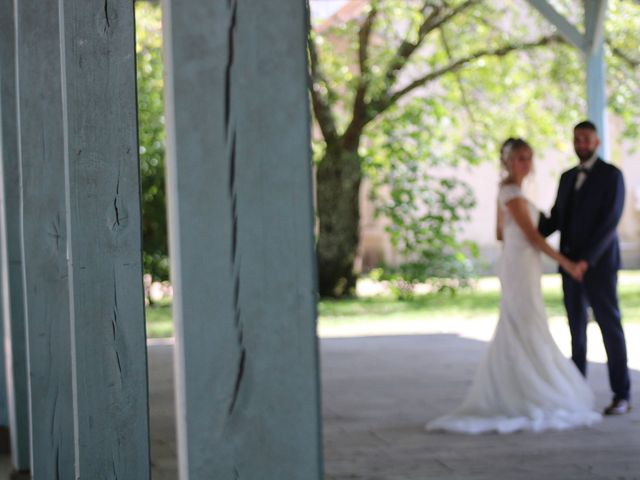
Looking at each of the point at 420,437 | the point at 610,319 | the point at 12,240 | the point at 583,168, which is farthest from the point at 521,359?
the point at 12,240

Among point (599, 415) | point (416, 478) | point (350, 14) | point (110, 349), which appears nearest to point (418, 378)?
point (599, 415)

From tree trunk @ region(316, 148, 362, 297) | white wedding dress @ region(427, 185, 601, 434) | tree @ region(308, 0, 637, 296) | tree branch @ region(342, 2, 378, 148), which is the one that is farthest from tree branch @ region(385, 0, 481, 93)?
white wedding dress @ region(427, 185, 601, 434)

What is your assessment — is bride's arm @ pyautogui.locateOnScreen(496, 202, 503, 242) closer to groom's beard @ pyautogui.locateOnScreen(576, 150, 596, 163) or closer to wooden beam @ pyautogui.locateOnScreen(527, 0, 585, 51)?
groom's beard @ pyautogui.locateOnScreen(576, 150, 596, 163)

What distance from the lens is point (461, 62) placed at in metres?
18.7

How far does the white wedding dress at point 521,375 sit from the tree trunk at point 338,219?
466 inches

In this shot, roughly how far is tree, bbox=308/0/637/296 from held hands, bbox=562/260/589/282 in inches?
462

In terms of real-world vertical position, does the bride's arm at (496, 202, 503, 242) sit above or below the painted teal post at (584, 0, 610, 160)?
below

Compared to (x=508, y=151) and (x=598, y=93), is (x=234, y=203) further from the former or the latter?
(x=598, y=93)

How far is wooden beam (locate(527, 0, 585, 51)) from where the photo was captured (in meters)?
11.5

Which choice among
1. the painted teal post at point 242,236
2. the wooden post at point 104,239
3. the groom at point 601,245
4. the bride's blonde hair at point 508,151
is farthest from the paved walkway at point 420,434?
the painted teal post at point 242,236

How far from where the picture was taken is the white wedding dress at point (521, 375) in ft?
21.3

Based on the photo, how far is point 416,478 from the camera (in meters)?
5.16

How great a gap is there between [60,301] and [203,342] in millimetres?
2803

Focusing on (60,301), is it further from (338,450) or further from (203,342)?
(203,342)
